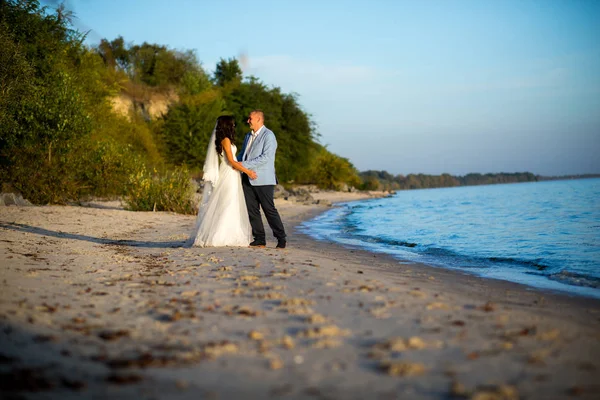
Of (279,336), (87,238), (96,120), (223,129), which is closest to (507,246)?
(223,129)

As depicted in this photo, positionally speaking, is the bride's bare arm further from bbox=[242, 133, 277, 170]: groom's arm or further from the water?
the water

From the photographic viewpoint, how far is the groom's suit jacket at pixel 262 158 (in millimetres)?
8742

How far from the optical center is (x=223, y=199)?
8.97 m

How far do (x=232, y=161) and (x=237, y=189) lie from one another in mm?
530

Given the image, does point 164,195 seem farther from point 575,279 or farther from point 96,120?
point 575,279

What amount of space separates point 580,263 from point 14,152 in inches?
695

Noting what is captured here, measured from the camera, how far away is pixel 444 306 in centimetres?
455

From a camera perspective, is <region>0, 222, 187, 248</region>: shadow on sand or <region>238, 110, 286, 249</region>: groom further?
<region>0, 222, 187, 248</region>: shadow on sand

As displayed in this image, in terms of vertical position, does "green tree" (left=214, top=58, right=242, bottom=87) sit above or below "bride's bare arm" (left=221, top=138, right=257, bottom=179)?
above

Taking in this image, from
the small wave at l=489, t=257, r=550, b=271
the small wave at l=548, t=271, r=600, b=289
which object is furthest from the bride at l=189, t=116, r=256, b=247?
the small wave at l=548, t=271, r=600, b=289

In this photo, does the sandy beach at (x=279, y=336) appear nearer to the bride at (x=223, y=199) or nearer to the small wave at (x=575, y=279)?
the small wave at (x=575, y=279)

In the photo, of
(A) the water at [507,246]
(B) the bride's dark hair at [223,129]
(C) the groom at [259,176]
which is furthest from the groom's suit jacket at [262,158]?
(A) the water at [507,246]

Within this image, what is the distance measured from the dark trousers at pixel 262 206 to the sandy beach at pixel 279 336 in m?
2.08

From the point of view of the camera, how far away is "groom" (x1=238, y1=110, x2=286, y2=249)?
28.8ft
